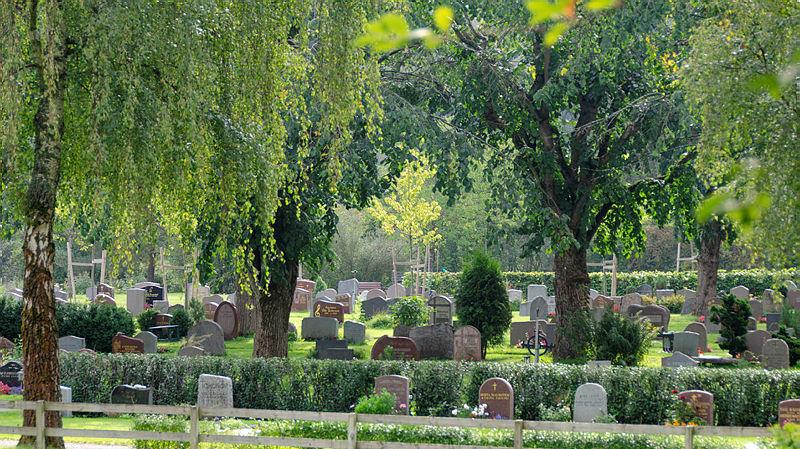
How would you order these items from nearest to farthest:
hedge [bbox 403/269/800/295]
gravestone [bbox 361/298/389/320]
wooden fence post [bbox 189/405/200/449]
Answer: wooden fence post [bbox 189/405/200/449] → gravestone [bbox 361/298/389/320] → hedge [bbox 403/269/800/295]

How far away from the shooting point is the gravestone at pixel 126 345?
972 inches

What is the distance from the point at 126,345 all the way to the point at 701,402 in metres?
13.7

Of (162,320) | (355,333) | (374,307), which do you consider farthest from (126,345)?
(374,307)

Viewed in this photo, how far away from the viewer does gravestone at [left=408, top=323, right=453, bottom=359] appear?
83.0ft

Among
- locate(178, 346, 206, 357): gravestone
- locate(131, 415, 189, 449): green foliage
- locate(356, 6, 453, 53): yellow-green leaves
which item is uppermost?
locate(356, 6, 453, 53): yellow-green leaves

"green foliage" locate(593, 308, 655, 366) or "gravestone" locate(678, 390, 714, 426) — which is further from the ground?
"green foliage" locate(593, 308, 655, 366)

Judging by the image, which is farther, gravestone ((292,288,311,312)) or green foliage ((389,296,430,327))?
gravestone ((292,288,311,312))

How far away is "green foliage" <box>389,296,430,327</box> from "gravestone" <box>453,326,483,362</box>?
6.82 meters

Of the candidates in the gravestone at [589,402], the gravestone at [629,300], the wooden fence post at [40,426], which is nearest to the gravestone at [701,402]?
the gravestone at [589,402]

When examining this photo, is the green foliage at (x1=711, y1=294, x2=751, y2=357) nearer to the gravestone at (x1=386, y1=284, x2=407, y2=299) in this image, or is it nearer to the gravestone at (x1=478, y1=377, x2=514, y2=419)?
the gravestone at (x1=478, y1=377, x2=514, y2=419)

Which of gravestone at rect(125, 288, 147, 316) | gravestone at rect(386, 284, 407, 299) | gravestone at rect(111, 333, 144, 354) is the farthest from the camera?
gravestone at rect(386, 284, 407, 299)

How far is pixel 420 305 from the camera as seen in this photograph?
3192cm

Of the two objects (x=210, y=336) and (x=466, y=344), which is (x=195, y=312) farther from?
(x=466, y=344)

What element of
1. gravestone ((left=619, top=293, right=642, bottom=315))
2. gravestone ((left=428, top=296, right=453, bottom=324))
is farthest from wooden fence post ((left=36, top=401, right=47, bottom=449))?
gravestone ((left=619, top=293, right=642, bottom=315))
